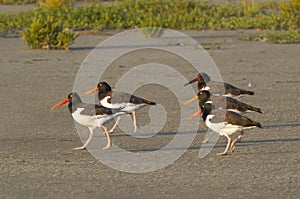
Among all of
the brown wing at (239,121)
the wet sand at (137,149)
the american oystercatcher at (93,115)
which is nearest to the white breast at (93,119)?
the american oystercatcher at (93,115)

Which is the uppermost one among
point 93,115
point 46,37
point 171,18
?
point 93,115

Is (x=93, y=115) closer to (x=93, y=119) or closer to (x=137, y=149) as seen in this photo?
(x=93, y=119)

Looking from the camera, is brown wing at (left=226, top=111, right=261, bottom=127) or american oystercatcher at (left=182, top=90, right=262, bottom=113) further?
american oystercatcher at (left=182, top=90, right=262, bottom=113)

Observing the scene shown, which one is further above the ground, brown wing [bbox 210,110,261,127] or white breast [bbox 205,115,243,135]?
brown wing [bbox 210,110,261,127]

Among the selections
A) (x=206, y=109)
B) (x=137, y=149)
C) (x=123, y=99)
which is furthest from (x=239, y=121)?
(x=123, y=99)

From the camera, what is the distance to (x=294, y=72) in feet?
59.3

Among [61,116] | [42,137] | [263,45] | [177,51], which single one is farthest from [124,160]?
[263,45]

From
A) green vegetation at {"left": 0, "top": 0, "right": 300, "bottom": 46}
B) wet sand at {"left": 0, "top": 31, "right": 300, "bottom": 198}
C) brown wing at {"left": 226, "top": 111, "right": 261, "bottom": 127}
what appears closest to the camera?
wet sand at {"left": 0, "top": 31, "right": 300, "bottom": 198}

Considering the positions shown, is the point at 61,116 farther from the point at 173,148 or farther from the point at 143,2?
the point at 143,2

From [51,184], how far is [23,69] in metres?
9.84

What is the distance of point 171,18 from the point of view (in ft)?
88.7

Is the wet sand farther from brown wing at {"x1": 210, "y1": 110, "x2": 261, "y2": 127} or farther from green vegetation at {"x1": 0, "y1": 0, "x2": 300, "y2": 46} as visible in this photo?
green vegetation at {"x1": 0, "y1": 0, "x2": 300, "y2": 46}

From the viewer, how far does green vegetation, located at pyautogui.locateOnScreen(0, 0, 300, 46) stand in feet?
85.7

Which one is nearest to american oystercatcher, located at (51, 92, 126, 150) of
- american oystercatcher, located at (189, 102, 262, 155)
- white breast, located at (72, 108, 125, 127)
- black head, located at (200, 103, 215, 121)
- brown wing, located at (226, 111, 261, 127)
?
white breast, located at (72, 108, 125, 127)
